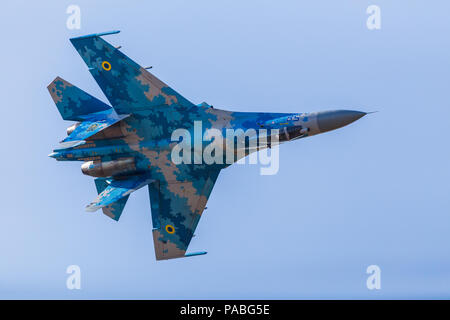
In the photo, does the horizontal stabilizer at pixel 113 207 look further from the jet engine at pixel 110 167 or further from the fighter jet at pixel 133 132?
the jet engine at pixel 110 167

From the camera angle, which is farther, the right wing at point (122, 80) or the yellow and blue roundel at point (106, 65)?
the yellow and blue roundel at point (106, 65)

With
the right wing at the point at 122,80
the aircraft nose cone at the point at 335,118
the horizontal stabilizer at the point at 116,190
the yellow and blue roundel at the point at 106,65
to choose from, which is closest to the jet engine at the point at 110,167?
the horizontal stabilizer at the point at 116,190

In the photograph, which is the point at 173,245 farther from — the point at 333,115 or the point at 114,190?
the point at 333,115

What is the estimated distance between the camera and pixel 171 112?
3047 centimetres

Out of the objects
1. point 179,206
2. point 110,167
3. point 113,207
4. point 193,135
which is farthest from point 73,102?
point 179,206

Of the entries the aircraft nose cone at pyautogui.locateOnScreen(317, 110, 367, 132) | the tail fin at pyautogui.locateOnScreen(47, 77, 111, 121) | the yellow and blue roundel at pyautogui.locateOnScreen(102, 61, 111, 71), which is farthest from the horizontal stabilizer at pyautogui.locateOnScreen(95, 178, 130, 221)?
the aircraft nose cone at pyautogui.locateOnScreen(317, 110, 367, 132)

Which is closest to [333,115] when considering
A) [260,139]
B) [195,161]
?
[260,139]

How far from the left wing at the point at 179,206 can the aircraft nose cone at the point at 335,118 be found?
13.0 ft

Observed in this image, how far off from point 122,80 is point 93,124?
1.61 m

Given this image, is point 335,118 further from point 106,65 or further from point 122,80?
point 106,65

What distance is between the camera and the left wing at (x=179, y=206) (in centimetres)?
3112

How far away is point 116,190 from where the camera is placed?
3078 cm

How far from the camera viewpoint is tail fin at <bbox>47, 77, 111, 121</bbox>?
3147 cm

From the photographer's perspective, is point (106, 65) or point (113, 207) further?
point (113, 207)
